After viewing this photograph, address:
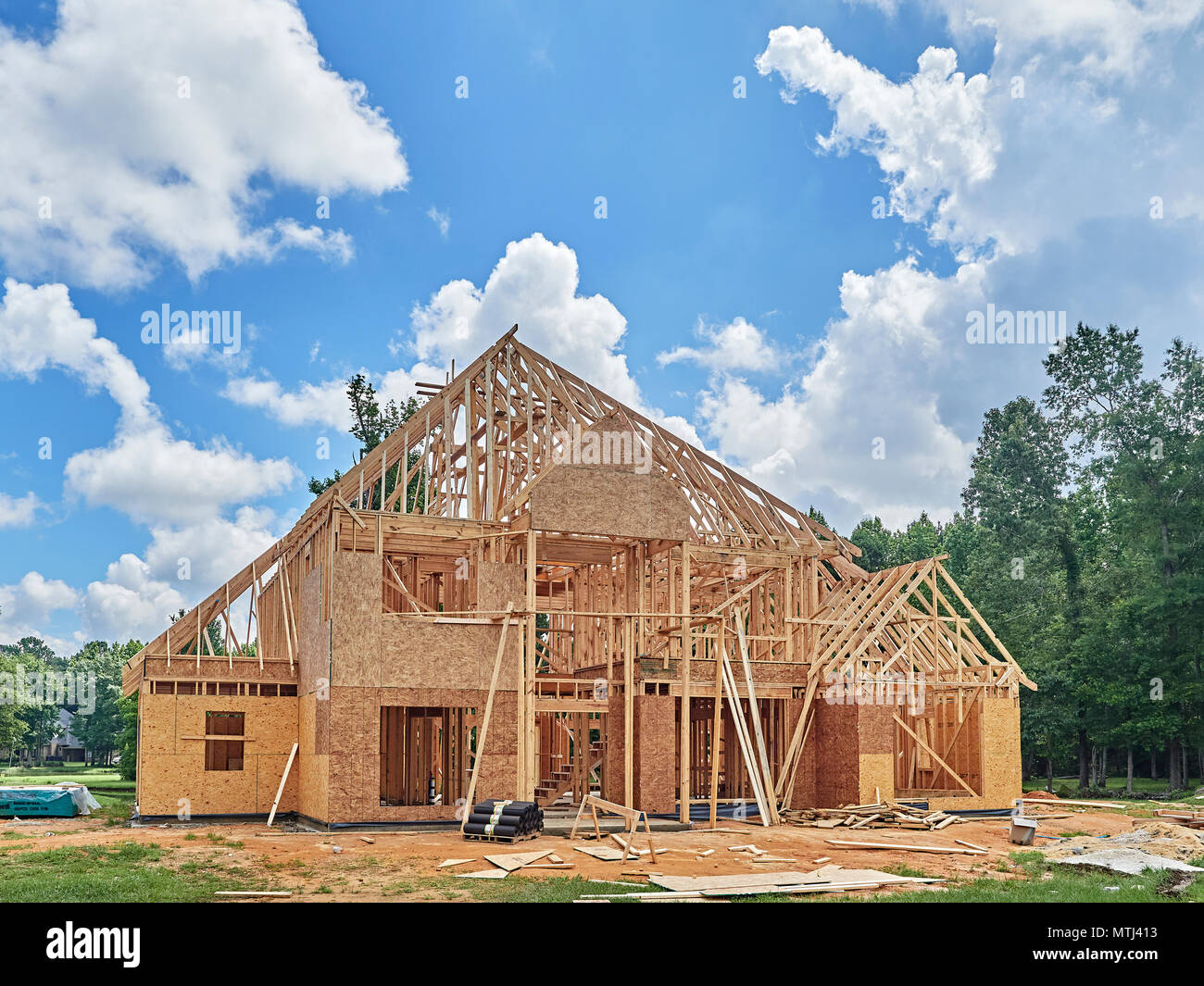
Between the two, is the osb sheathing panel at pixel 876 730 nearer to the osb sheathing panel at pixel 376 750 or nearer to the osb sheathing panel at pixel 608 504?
the osb sheathing panel at pixel 608 504

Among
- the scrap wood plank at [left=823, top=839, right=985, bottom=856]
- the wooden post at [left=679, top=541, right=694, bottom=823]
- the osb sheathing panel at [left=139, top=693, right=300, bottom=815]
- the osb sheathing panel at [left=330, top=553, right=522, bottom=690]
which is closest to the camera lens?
the scrap wood plank at [left=823, top=839, right=985, bottom=856]

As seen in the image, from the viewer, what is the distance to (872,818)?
2338 cm

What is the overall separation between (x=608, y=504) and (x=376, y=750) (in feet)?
24.4

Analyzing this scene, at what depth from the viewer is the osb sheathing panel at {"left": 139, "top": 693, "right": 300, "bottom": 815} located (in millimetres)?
25203

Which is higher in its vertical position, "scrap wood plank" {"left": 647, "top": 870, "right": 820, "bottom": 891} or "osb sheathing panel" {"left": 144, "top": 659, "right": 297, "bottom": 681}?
"osb sheathing panel" {"left": 144, "top": 659, "right": 297, "bottom": 681}

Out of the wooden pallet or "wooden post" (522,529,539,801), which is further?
"wooden post" (522,529,539,801)

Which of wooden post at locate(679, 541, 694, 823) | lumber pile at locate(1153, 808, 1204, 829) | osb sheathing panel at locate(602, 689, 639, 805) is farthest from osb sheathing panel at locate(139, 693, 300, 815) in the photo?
lumber pile at locate(1153, 808, 1204, 829)

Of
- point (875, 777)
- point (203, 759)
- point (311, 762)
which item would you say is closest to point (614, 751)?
point (875, 777)

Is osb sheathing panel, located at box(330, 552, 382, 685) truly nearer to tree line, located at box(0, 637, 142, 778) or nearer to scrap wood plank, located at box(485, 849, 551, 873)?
scrap wood plank, located at box(485, 849, 551, 873)

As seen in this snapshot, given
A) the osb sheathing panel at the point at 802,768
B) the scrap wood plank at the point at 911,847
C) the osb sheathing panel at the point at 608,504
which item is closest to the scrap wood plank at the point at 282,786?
the osb sheathing panel at the point at 608,504

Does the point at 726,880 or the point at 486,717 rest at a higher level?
the point at 486,717

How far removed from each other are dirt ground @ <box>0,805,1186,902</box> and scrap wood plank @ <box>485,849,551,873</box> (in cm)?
23

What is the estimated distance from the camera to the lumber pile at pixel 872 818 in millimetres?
23016

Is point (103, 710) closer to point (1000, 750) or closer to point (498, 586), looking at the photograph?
point (498, 586)
